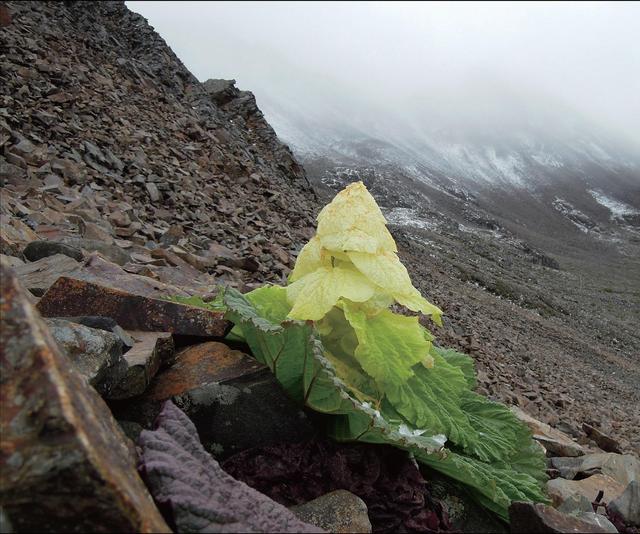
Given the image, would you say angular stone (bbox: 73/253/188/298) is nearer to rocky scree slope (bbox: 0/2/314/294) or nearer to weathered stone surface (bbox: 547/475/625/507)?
rocky scree slope (bbox: 0/2/314/294)

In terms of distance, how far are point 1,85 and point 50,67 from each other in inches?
93.6

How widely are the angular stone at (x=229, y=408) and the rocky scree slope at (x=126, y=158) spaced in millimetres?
3714

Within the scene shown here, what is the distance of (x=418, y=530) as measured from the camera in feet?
7.34

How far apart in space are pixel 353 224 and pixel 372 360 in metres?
0.76

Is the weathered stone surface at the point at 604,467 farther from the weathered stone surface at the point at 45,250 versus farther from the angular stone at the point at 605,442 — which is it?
the weathered stone surface at the point at 45,250

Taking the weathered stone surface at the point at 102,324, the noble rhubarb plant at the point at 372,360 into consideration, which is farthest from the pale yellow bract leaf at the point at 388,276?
the weathered stone surface at the point at 102,324

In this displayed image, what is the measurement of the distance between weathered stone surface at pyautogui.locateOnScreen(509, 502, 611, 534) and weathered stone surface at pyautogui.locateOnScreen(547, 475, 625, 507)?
105 cm

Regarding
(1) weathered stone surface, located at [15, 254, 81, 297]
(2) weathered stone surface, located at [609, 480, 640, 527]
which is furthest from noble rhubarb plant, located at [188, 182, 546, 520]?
(1) weathered stone surface, located at [15, 254, 81, 297]

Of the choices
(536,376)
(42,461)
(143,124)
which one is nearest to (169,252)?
(42,461)

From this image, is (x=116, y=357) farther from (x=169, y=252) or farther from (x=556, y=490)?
(x=169, y=252)

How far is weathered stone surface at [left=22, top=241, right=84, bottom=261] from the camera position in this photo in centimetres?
472

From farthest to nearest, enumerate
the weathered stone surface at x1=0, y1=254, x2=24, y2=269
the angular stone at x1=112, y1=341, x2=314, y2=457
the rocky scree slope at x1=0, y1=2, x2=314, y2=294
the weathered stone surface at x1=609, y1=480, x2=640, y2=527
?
1. the rocky scree slope at x1=0, y1=2, x2=314, y2=294
2. the weathered stone surface at x1=0, y1=254, x2=24, y2=269
3. the weathered stone surface at x1=609, y1=480, x2=640, y2=527
4. the angular stone at x1=112, y1=341, x2=314, y2=457

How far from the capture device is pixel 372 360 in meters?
2.67

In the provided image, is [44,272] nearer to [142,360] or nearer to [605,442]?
[142,360]
